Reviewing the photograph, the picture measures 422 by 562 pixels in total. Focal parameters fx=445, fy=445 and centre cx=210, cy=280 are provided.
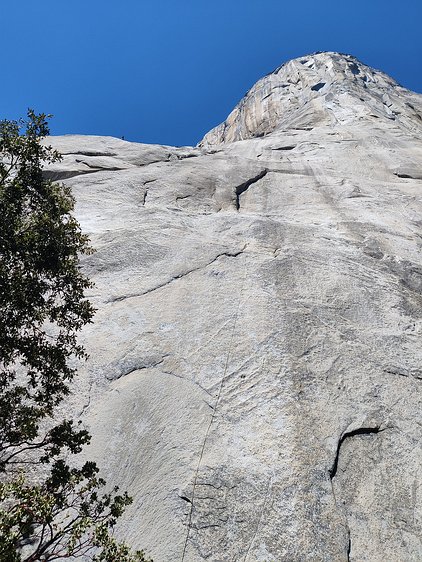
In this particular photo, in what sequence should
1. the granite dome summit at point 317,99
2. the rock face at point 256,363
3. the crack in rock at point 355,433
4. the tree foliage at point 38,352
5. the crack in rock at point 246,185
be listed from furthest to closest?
the granite dome summit at point 317,99, the crack in rock at point 246,185, the crack in rock at point 355,433, the rock face at point 256,363, the tree foliage at point 38,352

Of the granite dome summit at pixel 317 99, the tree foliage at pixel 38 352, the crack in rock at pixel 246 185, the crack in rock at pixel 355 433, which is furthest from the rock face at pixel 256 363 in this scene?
the granite dome summit at pixel 317 99

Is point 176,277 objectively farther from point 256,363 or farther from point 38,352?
point 38,352

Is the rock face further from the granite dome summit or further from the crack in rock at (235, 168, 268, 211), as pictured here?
the granite dome summit

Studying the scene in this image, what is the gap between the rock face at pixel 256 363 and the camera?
8695mm

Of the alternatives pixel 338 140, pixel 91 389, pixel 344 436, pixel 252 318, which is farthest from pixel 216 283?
pixel 338 140

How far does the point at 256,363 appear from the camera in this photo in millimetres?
11641

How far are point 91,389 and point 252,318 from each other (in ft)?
15.9

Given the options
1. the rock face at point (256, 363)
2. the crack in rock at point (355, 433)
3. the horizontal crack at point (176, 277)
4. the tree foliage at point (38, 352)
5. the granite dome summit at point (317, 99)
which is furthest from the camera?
the granite dome summit at point (317, 99)

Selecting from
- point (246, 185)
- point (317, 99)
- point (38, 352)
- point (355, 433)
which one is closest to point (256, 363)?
point (355, 433)

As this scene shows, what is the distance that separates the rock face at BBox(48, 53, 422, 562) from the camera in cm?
870

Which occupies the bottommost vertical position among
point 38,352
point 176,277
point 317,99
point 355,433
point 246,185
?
point 355,433

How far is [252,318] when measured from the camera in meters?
13.0

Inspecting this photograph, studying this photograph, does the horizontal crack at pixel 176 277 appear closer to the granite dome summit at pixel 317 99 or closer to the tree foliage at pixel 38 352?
the tree foliage at pixel 38 352

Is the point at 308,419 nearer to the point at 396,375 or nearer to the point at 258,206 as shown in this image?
the point at 396,375
